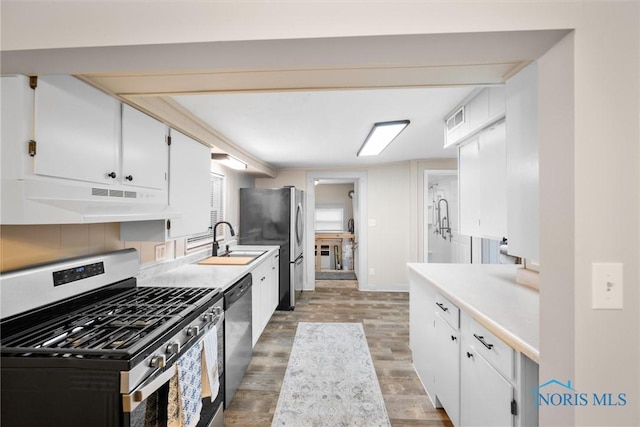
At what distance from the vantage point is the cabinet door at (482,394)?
1113 mm

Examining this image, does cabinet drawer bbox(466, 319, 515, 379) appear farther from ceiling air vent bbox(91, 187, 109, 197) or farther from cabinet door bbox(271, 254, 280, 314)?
cabinet door bbox(271, 254, 280, 314)

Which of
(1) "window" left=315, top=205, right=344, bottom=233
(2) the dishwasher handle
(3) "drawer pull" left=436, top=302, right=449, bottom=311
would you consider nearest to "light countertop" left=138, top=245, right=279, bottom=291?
(2) the dishwasher handle

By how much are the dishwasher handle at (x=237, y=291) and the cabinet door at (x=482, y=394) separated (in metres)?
1.52

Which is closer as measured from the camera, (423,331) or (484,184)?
(484,184)

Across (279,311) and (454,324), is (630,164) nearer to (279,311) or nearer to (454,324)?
(454,324)

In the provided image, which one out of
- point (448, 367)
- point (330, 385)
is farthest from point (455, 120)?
point (330, 385)

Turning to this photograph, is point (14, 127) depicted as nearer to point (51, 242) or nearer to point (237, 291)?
point (51, 242)

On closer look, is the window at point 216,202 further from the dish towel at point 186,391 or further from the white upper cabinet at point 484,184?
the white upper cabinet at point 484,184

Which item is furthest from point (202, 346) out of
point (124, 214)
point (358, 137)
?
point (358, 137)

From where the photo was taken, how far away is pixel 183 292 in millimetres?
1725

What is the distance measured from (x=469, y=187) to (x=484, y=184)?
8.5 inches

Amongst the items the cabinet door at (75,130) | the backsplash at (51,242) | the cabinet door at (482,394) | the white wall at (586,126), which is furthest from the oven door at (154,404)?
the cabinet door at (482,394)

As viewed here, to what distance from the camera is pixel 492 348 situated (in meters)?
1.21

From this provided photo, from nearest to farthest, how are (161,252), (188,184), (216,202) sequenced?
(188,184), (161,252), (216,202)
